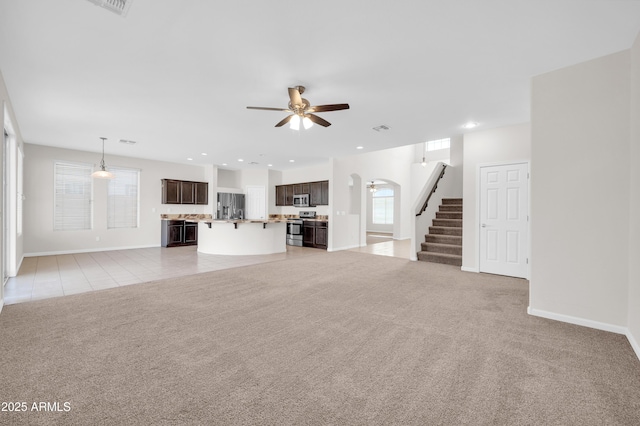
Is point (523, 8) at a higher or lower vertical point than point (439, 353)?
higher

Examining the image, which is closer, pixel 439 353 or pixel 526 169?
pixel 439 353

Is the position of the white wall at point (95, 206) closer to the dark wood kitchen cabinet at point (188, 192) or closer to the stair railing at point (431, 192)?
the dark wood kitchen cabinet at point (188, 192)

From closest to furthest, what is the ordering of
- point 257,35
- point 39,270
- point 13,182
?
point 257,35
point 13,182
point 39,270

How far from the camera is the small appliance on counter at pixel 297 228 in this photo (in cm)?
934

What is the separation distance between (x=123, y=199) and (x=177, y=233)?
177 centimetres

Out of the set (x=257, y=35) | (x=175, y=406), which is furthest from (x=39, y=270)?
(x=257, y=35)

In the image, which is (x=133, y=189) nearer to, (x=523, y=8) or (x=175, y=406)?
(x=175, y=406)

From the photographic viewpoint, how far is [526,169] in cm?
473

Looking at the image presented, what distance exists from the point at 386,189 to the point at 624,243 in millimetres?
11042

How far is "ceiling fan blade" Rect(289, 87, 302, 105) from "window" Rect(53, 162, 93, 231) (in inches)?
290

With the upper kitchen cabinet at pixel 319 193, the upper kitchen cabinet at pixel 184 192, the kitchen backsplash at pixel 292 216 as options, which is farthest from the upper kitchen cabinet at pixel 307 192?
the upper kitchen cabinet at pixel 184 192

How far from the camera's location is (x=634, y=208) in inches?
102

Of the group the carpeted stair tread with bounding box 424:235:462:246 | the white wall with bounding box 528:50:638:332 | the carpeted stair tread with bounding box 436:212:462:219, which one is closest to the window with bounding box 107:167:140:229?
the carpeted stair tread with bounding box 424:235:462:246

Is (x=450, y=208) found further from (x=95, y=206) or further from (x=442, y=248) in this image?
(x=95, y=206)
